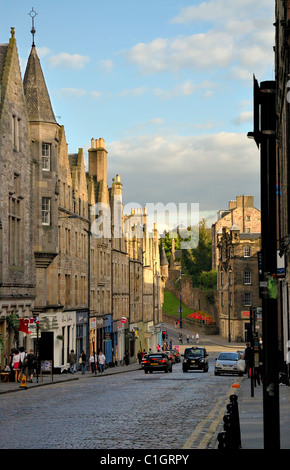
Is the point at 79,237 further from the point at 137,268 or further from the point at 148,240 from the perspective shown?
the point at 148,240

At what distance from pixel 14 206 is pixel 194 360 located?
54.6ft

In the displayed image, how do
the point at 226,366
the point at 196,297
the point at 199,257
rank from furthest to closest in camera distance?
the point at 199,257 → the point at 196,297 → the point at 226,366

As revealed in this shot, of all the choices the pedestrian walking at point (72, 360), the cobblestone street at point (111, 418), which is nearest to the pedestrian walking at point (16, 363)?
the cobblestone street at point (111, 418)

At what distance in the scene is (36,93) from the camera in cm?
4859

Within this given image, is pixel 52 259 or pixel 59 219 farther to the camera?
pixel 59 219

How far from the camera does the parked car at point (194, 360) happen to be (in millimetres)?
51906

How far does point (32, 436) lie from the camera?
15648mm

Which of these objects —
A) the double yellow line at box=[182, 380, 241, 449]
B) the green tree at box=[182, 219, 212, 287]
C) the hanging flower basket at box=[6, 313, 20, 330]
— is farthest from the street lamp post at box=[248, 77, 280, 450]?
the green tree at box=[182, 219, 212, 287]

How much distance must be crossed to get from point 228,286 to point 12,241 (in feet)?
255

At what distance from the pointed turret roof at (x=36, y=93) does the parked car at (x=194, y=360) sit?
17847 mm

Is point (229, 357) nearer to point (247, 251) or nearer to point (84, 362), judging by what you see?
point (84, 362)

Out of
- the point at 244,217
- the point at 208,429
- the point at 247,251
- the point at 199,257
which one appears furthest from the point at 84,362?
the point at 199,257

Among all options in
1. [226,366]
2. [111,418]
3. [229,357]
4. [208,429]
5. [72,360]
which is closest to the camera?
[208,429]
